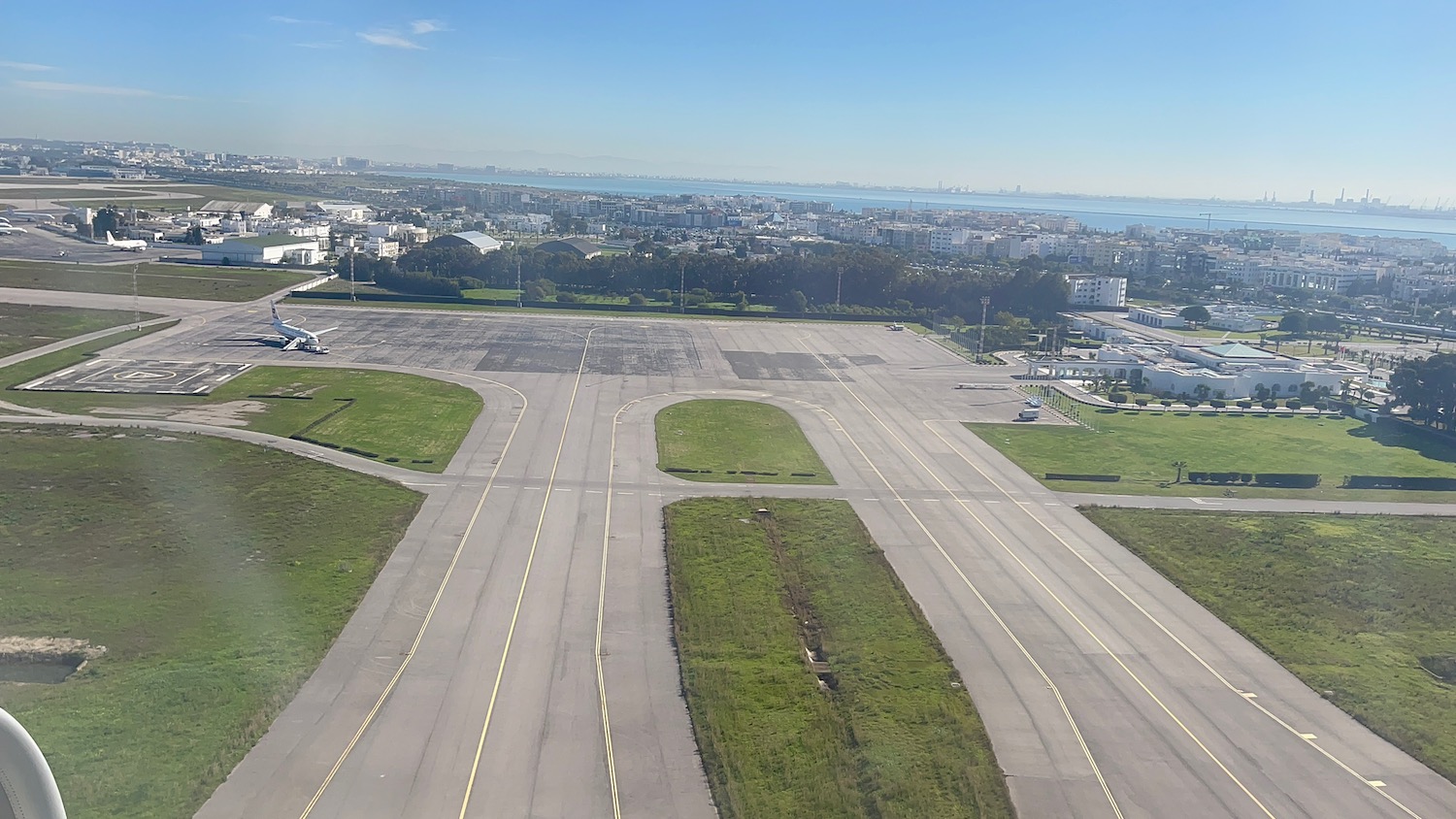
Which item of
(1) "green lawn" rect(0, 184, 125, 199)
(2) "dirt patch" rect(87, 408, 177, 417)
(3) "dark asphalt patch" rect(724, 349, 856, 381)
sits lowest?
(2) "dirt patch" rect(87, 408, 177, 417)

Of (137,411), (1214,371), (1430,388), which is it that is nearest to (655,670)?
(137,411)

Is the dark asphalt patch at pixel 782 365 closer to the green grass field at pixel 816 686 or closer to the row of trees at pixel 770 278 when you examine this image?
the row of trees at pixel 770 278

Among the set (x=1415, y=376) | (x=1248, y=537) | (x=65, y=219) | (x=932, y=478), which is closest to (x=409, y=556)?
(x=932, y=478)

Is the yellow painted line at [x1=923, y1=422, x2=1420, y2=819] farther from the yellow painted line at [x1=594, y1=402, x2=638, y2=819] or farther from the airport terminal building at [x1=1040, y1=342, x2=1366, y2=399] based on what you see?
the airport terminal building at [x1=1040, y1=342, x2=1366, y2=399]

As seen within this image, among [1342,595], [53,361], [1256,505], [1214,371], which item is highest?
[1214,371]

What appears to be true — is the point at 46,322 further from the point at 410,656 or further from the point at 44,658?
→ the point at 410,656

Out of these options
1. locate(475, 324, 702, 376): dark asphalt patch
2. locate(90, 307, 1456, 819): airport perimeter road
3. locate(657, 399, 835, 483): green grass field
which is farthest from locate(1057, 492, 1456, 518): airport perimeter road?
locate(475, 324, 702, 376): dark asphalt patch
